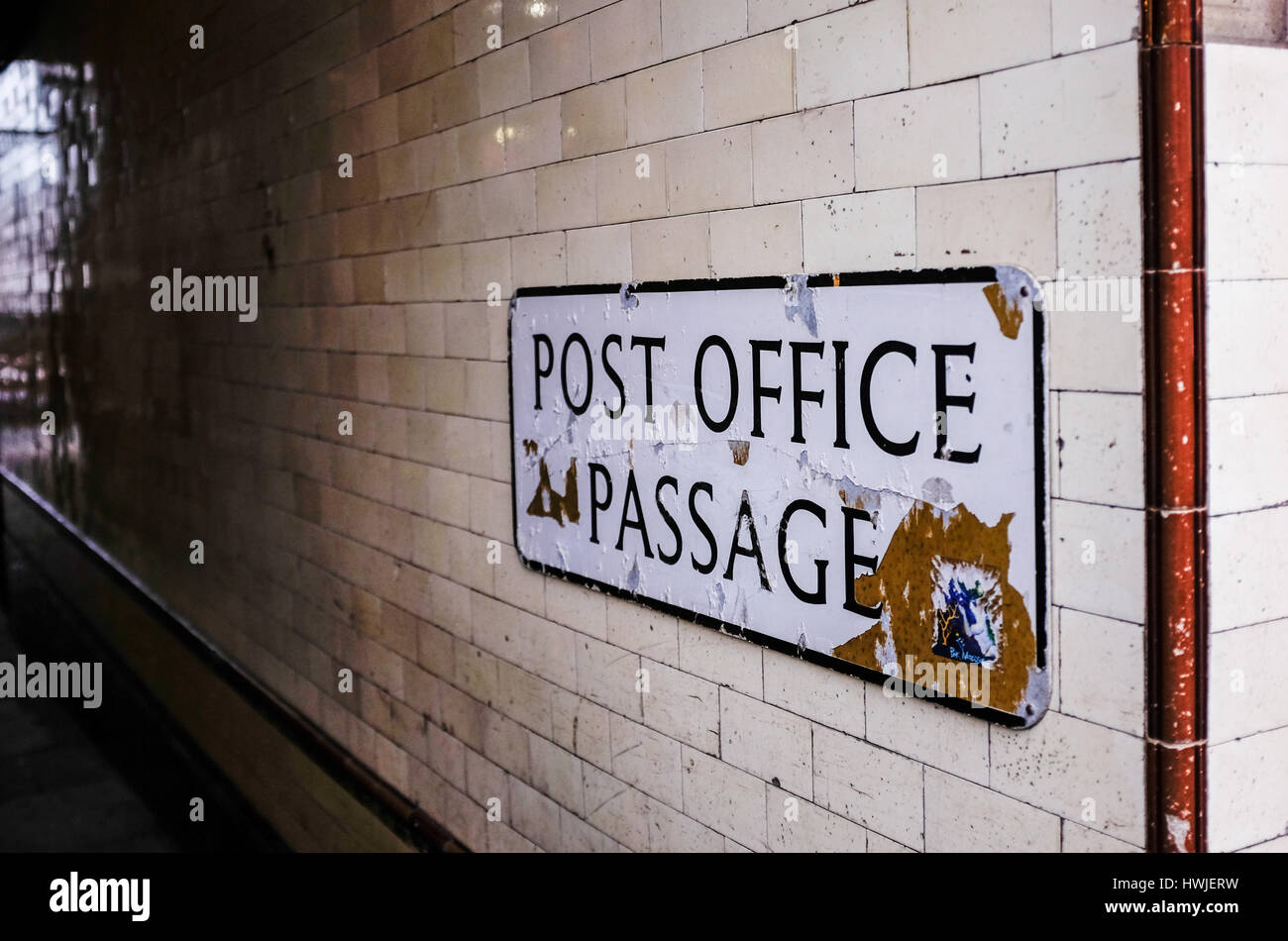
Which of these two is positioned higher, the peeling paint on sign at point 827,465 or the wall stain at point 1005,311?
the wall stain at point 1005,311

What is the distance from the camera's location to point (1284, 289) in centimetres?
163

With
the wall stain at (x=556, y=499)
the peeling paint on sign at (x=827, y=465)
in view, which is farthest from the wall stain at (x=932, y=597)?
the wall stain at (x=556, y=499)

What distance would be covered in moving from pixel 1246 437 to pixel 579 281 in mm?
1616

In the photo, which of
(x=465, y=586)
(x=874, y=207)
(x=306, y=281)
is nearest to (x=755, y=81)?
(x=874, y=207)

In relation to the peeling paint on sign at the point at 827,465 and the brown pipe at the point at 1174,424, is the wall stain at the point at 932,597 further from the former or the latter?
the brown pipe at the point at 1174,424

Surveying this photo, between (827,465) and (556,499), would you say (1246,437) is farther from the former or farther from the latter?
(556,499)

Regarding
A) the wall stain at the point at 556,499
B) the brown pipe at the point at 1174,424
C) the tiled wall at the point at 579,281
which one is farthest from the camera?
the wall stain at the point at 556,499

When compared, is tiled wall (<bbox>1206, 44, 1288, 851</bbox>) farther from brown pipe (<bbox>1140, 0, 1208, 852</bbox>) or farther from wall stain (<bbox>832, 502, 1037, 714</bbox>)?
wall stain (<bbox>832, 502, 1037, 714</bbox>)

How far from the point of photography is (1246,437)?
63.5 inches

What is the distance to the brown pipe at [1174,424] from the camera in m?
1.53

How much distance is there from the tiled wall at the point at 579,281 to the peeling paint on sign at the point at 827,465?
6 cm

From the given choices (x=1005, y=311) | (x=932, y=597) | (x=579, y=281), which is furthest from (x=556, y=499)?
(x=1005, y=311)

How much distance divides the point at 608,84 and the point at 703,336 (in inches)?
28.7

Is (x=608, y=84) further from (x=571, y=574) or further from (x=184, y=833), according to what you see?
(x=184, y=833)
